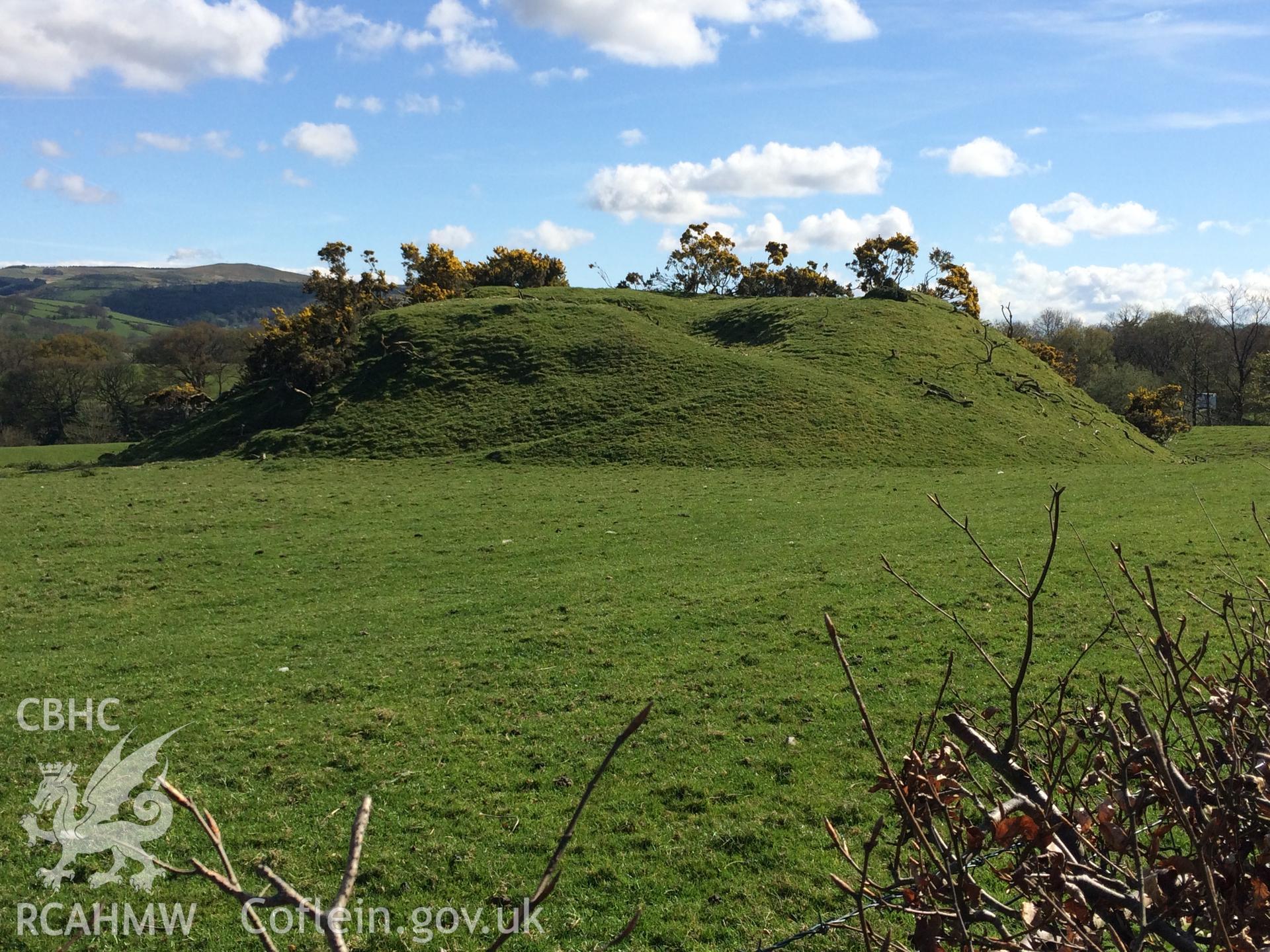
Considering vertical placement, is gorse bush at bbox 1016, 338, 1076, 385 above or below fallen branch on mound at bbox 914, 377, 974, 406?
above

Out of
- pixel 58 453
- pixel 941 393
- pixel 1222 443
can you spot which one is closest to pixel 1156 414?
pixel 1222 443

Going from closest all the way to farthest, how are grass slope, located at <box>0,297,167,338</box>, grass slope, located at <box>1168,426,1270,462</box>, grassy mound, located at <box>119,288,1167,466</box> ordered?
grassy mound, located at <box>119,288,1167,466</box>, grass slope, located at <box>1168,426,1270,462</box>, grass slope, located at <box>0,297,167,338</box>

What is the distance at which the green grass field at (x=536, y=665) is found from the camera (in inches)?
278

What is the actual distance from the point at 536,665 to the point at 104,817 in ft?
17.8

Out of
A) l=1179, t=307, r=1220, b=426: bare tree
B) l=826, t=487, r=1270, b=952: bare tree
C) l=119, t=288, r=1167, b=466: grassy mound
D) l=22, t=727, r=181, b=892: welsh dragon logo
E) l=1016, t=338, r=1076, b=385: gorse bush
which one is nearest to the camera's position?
l=826, t=487, r=1270, b=952: bare tree

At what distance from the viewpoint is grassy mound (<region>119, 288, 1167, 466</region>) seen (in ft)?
119

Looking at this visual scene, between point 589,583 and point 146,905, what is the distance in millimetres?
10337

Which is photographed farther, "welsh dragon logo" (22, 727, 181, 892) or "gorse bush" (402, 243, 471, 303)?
"gorse bush" (402, 243, 471, 303)

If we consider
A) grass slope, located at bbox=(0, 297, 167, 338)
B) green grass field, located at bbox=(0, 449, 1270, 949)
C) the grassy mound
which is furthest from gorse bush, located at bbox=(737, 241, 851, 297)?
grass slope, located at bbox=(0, 297, 167, 338)

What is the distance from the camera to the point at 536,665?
12.0 m

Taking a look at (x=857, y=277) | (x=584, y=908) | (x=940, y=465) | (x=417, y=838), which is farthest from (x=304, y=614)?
(x=857, y=277)

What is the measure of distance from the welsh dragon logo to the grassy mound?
26.4 m

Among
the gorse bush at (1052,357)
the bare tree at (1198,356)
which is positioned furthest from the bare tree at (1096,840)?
the bare tree at (1198,356)

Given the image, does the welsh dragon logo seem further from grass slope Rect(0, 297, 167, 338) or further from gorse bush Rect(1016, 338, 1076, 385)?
grass slope Rect(0, 297, 167, 338)
